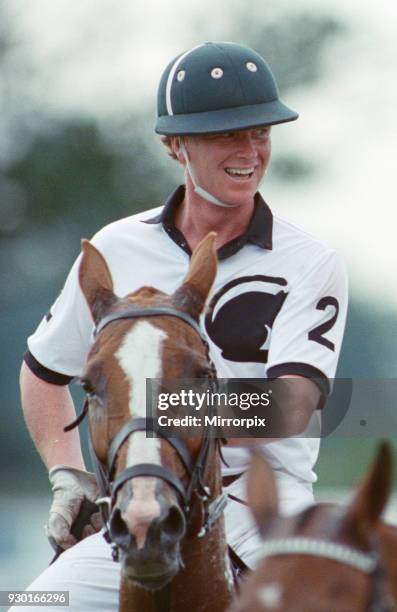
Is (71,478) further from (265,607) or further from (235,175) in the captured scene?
(265,607)

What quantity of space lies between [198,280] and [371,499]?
151 cm

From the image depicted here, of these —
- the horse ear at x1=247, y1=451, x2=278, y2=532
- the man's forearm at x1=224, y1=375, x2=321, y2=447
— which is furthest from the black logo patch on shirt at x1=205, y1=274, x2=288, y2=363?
the horse ear at x1=247, y1=451, x2=278, y2=532

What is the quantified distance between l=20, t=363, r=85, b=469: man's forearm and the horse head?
742 millimetres

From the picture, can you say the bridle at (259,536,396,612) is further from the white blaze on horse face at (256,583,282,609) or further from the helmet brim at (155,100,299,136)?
the helmet brim at (155,100,299,136)

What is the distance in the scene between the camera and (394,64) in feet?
56.9

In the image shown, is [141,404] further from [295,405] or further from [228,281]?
[228,281]

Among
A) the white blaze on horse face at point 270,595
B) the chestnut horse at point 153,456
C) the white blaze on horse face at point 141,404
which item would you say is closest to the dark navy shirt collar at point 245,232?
the chestnut horse at point 153,456

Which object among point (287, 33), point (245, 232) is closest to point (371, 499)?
point (245, 232)

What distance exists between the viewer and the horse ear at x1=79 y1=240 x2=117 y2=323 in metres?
3.79

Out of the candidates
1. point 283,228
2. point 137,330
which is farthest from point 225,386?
point 283,228

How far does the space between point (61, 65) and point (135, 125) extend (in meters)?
1.25

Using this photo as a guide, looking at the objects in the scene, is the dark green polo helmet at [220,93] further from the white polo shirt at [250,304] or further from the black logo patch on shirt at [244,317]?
the black logo patch on shirt at [244,317]

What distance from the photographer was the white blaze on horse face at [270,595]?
7.55 ft

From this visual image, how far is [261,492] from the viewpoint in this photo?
2.56m
